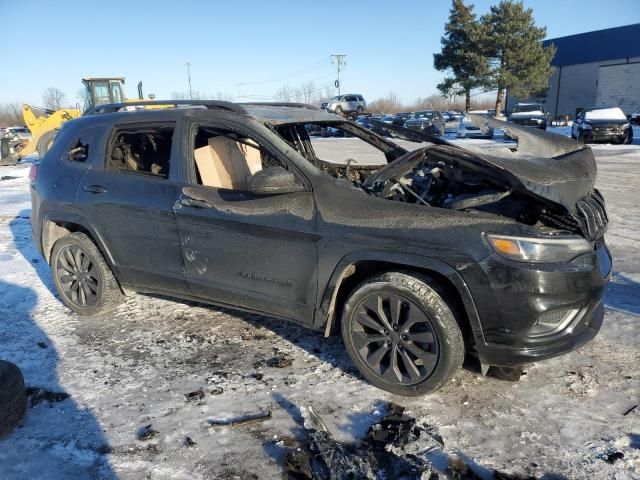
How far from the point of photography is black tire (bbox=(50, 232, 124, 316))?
4.39 m

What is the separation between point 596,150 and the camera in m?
18.4

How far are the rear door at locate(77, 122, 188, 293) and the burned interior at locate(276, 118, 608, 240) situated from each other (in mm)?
1024

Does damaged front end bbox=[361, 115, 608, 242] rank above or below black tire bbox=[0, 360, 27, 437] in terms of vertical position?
above

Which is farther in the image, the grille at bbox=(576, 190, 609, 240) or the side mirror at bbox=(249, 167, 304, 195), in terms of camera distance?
the side mirror at bbox=(249, 167, 304, 195)

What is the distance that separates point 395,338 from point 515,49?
41131mm

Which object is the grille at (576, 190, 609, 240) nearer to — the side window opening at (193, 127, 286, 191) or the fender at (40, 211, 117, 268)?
the side window opening at (193, 127, 286, 191)

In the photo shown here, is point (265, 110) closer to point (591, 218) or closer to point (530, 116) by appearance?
point (591, 218)

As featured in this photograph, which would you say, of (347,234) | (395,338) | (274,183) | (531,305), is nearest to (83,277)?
(274,183)

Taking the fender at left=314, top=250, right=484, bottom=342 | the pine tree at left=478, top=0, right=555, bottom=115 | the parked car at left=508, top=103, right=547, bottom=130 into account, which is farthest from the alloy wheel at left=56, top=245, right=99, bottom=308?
the pine tree at left=478, top=0, right=555, bottom=115

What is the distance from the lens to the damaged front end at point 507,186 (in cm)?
312

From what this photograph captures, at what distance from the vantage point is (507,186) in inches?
127

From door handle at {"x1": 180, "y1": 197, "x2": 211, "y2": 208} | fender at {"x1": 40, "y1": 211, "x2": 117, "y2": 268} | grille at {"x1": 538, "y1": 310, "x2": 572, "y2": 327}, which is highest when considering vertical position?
door handle at {"x1": 180, "y1": 197, "x2": 211, "y2": 208}

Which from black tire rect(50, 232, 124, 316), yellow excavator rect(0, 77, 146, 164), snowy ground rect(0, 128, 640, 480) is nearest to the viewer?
snowy ground rect(0, 128, 640, 480)

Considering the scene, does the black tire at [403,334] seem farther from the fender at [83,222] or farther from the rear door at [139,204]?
the fender at [83,222]
